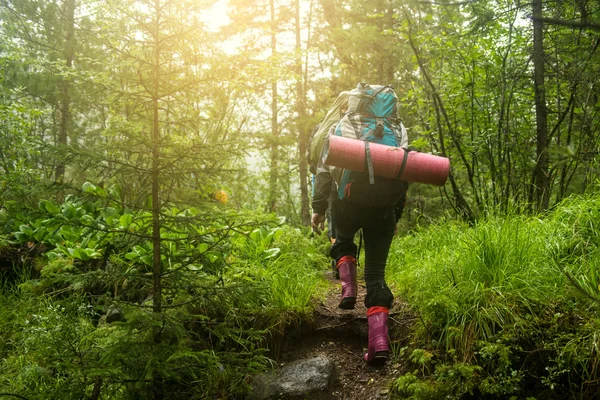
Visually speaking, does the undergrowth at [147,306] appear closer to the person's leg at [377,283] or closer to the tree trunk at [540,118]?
the person's leg at [377,283]

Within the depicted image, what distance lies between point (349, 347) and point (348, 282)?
1.84ft

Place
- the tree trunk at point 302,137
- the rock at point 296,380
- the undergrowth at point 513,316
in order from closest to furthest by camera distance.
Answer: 1. the undergrowth at point 513,316
2. the rock at point 296,380
3. the tree trunk at point 302,137

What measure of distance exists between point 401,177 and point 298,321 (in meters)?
1.58

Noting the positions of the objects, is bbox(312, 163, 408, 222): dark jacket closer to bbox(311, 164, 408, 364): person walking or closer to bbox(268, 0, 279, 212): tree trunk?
bbox(311, 164, 408, 364): person walking

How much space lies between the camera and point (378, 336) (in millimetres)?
3068

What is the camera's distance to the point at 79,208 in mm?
5812

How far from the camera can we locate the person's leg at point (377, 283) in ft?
10.1

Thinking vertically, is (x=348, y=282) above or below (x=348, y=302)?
above

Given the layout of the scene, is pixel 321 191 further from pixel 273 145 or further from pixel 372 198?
pixel 273 145

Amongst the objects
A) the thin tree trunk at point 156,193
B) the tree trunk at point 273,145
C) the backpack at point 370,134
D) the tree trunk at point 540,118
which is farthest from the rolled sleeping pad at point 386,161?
the tree trunk at point 273,145

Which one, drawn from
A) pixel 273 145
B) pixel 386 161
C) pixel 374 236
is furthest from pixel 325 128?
pixel 273 145

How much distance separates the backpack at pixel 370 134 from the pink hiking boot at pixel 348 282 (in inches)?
29.9

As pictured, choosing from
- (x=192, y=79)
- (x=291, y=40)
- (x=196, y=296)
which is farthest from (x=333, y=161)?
(x=291, y=40)

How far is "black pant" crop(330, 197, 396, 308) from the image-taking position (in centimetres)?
313
